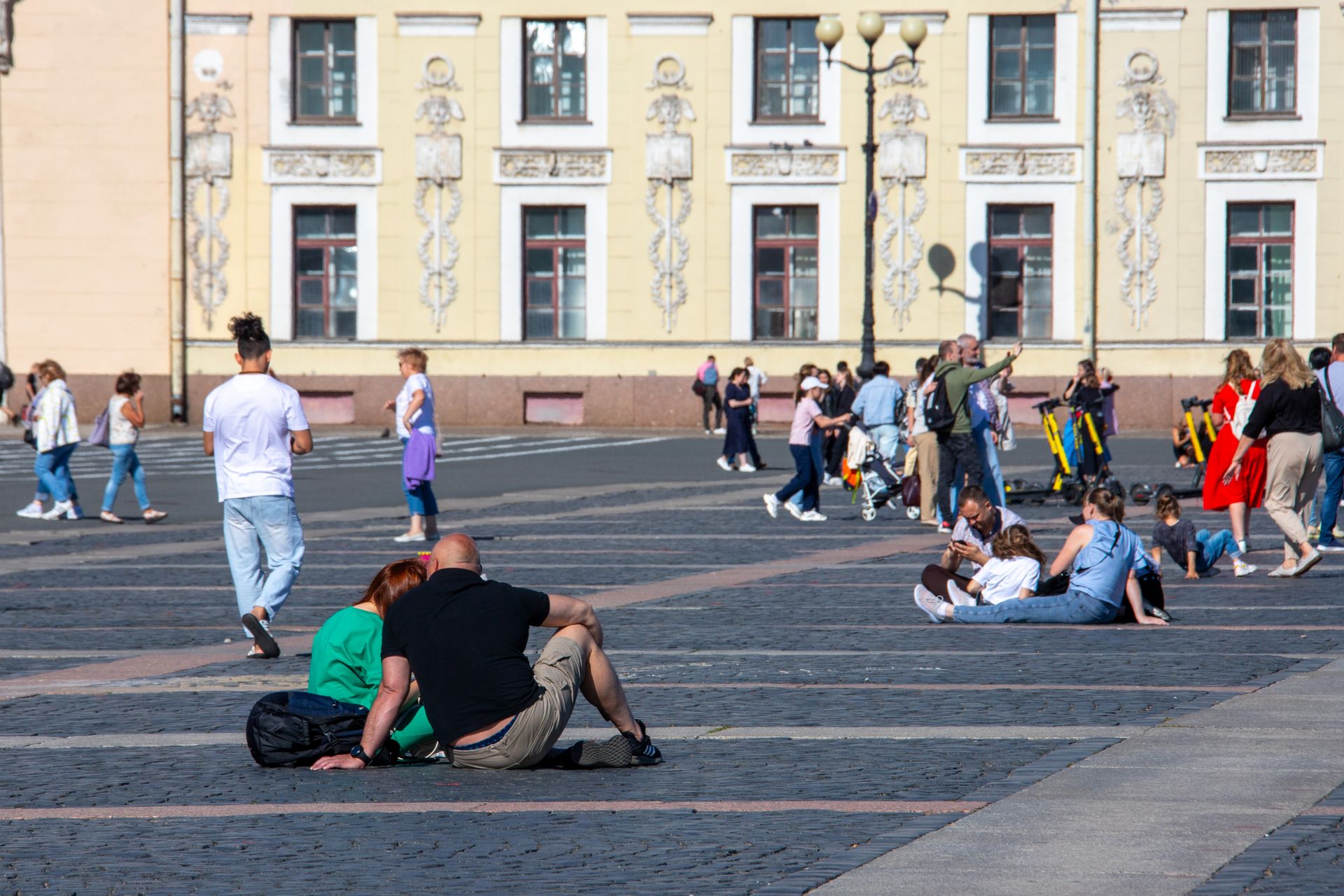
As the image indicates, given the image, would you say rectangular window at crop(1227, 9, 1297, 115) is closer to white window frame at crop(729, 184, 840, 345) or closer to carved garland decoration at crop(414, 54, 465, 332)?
white window frame at crop(729, 184, 840, 345)

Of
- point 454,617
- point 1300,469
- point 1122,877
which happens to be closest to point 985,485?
point 1300,469

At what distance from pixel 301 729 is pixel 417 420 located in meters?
10.8

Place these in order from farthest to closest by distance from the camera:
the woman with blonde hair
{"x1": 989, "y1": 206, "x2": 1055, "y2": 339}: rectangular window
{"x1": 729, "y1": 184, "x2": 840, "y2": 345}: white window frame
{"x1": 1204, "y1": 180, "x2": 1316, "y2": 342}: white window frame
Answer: {"x1": 729, "y1": 184, "x2": 840, "y2": 345}: white window frame < {"x1": 989, "y1": 206, "x2": 1055, "y2": 339}: rectangular window < {"x1": 1204, "y1": 180, "x2": 1316, "y2": 342}: white window frame < the woman with blonde hair

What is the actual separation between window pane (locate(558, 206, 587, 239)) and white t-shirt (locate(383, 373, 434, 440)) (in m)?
22.3

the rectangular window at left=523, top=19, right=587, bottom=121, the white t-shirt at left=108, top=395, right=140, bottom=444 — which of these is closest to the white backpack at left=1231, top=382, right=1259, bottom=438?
the white t-shirt at left=108, top=395, right=140, bottom=444

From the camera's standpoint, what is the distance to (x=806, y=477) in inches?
835

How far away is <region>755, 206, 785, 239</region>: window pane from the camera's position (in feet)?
133

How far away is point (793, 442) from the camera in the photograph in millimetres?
21375

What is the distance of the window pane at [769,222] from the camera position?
133 ft

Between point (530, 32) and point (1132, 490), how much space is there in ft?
71.7

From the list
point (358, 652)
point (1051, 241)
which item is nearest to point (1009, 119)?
point (1051, 241)

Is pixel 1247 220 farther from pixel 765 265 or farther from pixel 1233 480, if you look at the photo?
pixel 1233 480

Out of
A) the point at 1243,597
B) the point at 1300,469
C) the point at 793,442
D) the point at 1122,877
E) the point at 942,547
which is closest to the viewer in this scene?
the point at 1122,877

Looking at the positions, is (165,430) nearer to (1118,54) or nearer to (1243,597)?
(1118,54)
